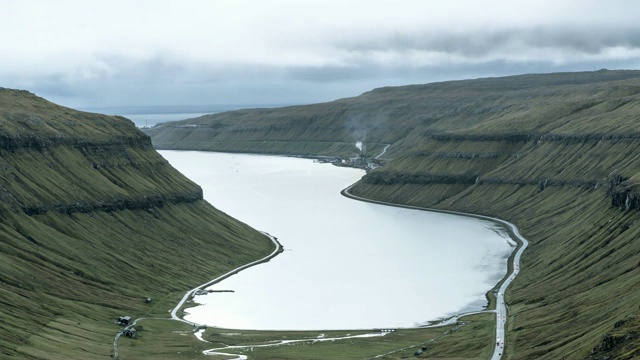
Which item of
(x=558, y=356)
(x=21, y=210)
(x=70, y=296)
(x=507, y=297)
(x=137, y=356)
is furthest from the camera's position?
(x=21, y=210)

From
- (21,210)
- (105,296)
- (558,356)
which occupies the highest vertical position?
(21,210)

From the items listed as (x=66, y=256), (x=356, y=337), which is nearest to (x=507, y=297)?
(x=356, y=337)

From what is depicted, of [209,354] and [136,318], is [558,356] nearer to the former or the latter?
[209,354]

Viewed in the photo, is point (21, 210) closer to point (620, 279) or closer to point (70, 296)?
point (70, 296)

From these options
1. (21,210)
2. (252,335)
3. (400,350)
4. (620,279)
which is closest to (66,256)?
(21,210)

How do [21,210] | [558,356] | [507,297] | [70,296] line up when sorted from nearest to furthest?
[558,356] < [70,296] < [507,297] < [21,210]

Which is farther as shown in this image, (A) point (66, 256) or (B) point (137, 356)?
(A) point (66, 256)

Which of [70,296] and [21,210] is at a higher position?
[21,210]

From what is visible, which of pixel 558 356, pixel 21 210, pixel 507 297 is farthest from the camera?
pixel 21 210

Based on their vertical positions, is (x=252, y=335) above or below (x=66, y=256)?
below
